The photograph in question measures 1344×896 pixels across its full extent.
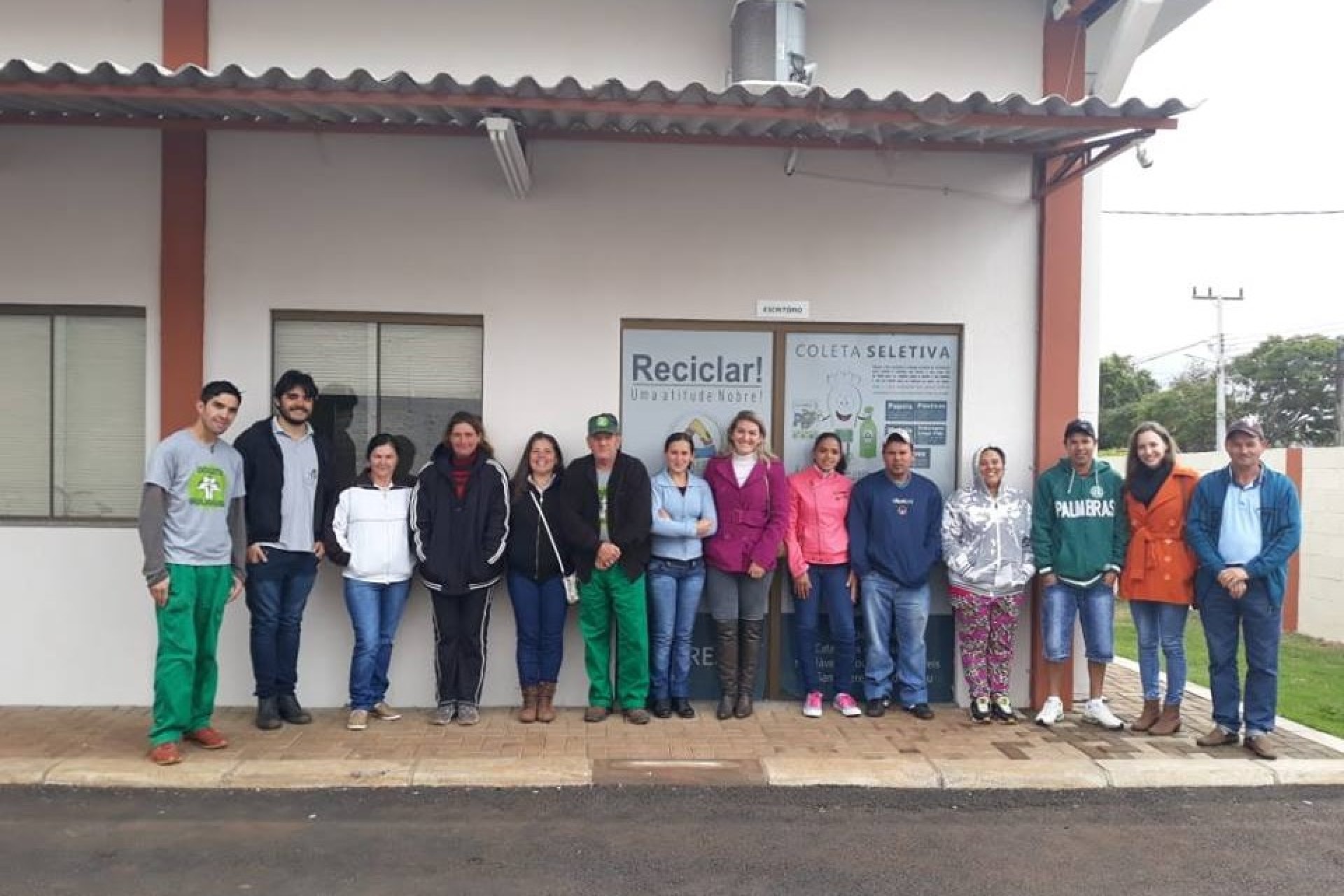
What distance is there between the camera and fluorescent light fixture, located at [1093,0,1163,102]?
6.62 metres

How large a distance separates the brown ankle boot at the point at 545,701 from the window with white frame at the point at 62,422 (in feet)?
9.32

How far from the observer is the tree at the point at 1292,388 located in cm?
4297

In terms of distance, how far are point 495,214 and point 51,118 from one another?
2.72 meters

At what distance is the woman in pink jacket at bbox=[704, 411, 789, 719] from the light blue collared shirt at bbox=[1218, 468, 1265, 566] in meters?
2.54

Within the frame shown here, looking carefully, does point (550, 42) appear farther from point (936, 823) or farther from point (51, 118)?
point (936, 823)

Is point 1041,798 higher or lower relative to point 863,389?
lower

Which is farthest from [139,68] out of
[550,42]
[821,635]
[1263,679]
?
[1263,679]

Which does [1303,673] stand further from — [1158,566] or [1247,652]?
[1158,566]

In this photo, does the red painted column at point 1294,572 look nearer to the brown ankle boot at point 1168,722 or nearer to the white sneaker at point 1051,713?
the brown ankle boot at point 1168,722

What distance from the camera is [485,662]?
6.80 metres

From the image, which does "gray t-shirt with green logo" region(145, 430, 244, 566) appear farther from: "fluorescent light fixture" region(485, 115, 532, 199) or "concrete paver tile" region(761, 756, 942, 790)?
"concrete paver tile" region(761, 756, 942, 790)

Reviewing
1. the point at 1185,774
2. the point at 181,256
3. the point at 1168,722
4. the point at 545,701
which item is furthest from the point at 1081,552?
the point at 181,256

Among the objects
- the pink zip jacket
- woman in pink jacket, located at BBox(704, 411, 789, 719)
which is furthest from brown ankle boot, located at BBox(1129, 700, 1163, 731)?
woman in pink jacket, located at BBox(704, 411, 789, 719)

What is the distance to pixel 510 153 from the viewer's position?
20.0 feet
